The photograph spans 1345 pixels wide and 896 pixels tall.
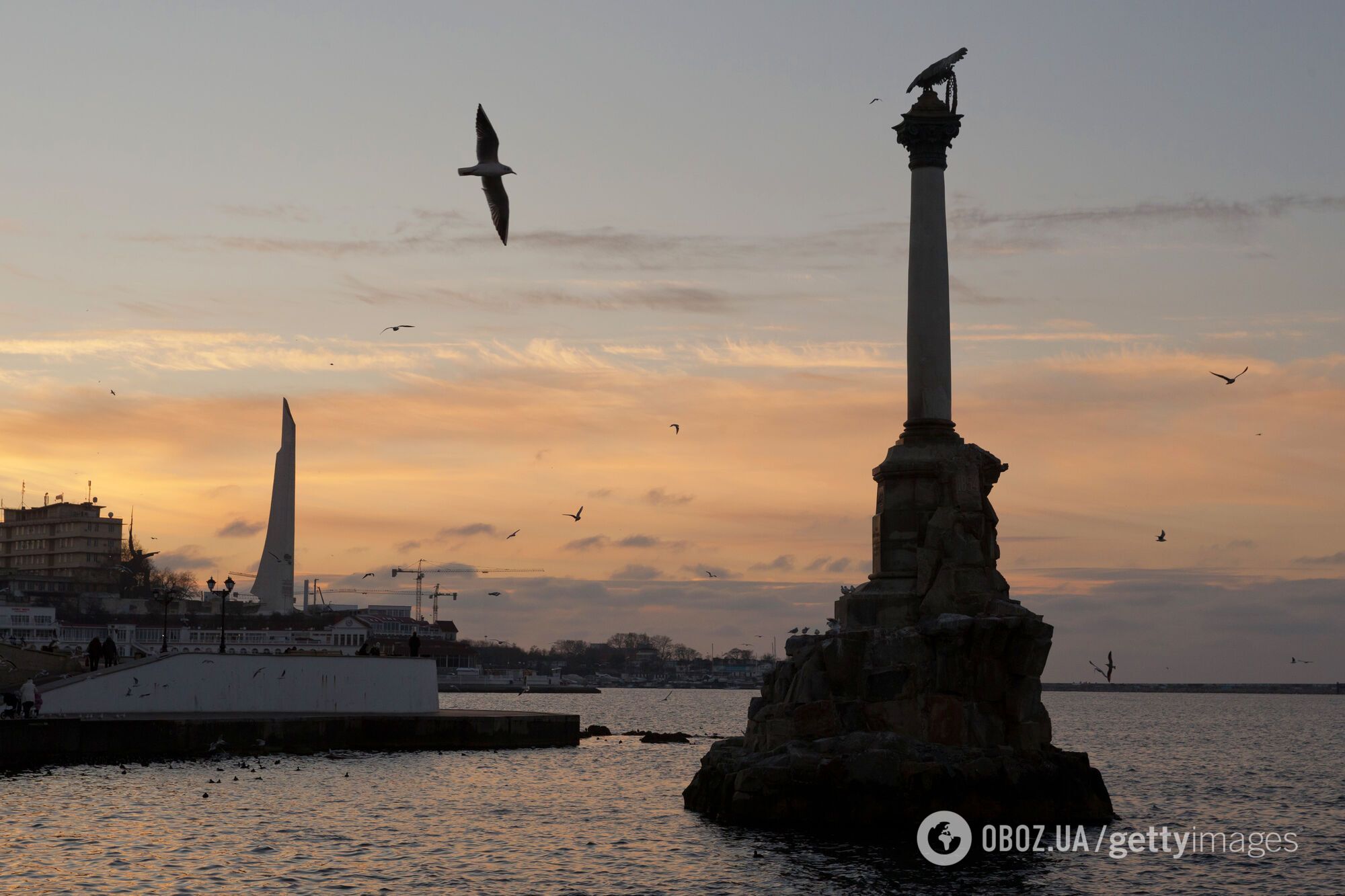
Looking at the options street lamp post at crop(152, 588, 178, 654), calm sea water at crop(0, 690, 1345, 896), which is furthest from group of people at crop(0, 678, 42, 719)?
street lamp post at crop(152, 588, 178, 654)

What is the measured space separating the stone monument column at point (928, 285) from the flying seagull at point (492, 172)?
66.3ft

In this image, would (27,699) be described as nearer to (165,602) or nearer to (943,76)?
(165,602)

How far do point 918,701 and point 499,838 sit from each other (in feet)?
33.8

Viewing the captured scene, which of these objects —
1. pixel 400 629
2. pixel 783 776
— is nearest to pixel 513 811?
pixel 783 776

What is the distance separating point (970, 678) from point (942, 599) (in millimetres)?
2186

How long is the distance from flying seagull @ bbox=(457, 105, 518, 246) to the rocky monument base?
1878 cm

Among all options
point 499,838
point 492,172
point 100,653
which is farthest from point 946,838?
point 100,653

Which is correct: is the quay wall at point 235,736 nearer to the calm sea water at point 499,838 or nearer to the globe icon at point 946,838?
the calm sea water at point 499,838

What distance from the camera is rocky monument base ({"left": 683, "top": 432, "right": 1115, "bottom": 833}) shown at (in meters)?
35.3

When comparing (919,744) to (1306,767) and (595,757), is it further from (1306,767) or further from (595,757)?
(1306,767)

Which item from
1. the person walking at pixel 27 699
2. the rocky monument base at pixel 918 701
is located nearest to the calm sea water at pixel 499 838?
the rocky monument base at pixel 918 701

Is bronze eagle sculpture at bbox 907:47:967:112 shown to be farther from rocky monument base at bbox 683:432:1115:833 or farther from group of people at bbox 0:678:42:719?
group of people at bbox 0:678:42:719

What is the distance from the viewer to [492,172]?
70.1ft

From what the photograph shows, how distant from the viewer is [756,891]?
28.7m
